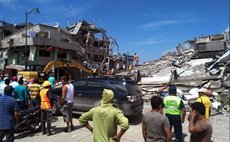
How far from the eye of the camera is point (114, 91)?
10.2 metres

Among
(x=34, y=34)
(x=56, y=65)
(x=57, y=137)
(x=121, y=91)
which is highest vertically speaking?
(x=34, y=34)

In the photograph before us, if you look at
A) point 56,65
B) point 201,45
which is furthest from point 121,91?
point 201,45

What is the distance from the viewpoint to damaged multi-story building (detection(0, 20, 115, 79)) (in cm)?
3556

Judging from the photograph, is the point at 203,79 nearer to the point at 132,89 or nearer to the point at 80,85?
the point at 132,89

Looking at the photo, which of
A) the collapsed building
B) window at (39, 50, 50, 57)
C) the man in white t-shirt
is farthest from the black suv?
window at (39, 50, 50, 57)

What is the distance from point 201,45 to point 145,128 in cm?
2552

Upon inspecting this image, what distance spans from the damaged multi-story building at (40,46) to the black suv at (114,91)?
20.0 metres

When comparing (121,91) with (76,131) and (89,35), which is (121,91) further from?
(89,35)

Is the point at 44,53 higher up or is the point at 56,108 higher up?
the point at 44,53

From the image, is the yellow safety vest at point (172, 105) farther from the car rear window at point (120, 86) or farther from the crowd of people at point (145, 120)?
the car rear window at point (120, 86)

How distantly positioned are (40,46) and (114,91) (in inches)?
1140

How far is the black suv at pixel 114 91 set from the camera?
989cm

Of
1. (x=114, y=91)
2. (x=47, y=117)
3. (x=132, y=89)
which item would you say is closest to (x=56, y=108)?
(x=47, y=117)

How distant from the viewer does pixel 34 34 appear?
36125 mm
